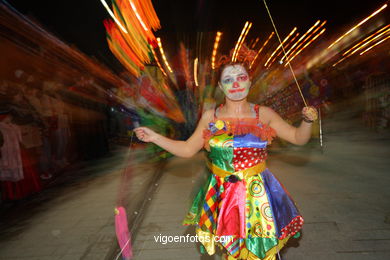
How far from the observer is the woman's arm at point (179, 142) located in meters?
2.38

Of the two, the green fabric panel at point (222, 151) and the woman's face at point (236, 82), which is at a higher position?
the woman's face at point (236, 82)

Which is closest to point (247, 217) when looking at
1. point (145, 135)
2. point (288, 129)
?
point (288, 129)

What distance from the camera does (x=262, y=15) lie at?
40.3ft

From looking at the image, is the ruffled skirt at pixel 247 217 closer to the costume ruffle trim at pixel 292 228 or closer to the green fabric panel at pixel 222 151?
the costume ruffle trim at pixel 292 228

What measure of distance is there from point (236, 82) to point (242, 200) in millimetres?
982

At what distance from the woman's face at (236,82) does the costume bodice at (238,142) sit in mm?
229

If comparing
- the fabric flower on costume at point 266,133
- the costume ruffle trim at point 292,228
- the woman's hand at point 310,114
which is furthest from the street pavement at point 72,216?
the woman's hand at point 310,114

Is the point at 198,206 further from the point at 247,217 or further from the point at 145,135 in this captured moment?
the point at 145,135

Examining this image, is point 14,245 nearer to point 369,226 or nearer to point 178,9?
point 369,226

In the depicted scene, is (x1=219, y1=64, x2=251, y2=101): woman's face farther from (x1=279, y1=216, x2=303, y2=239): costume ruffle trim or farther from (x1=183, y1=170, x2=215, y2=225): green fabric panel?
(x1=279, y1=216, x2=303, y2=239): costume ruffle trim

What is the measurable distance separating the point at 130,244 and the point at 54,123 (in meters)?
4.95

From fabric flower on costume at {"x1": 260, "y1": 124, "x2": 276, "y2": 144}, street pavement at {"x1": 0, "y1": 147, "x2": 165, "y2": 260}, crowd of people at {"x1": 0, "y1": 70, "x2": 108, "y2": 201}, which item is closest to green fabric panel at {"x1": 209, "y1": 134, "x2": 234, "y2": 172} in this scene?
fabric flower on costume at {"x1": 260, "y1": 124, "x2": 276, "y2": 144}

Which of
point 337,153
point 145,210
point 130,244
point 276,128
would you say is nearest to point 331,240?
point 276,128

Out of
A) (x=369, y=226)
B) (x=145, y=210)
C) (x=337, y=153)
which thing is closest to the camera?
(x=369, y=226)
